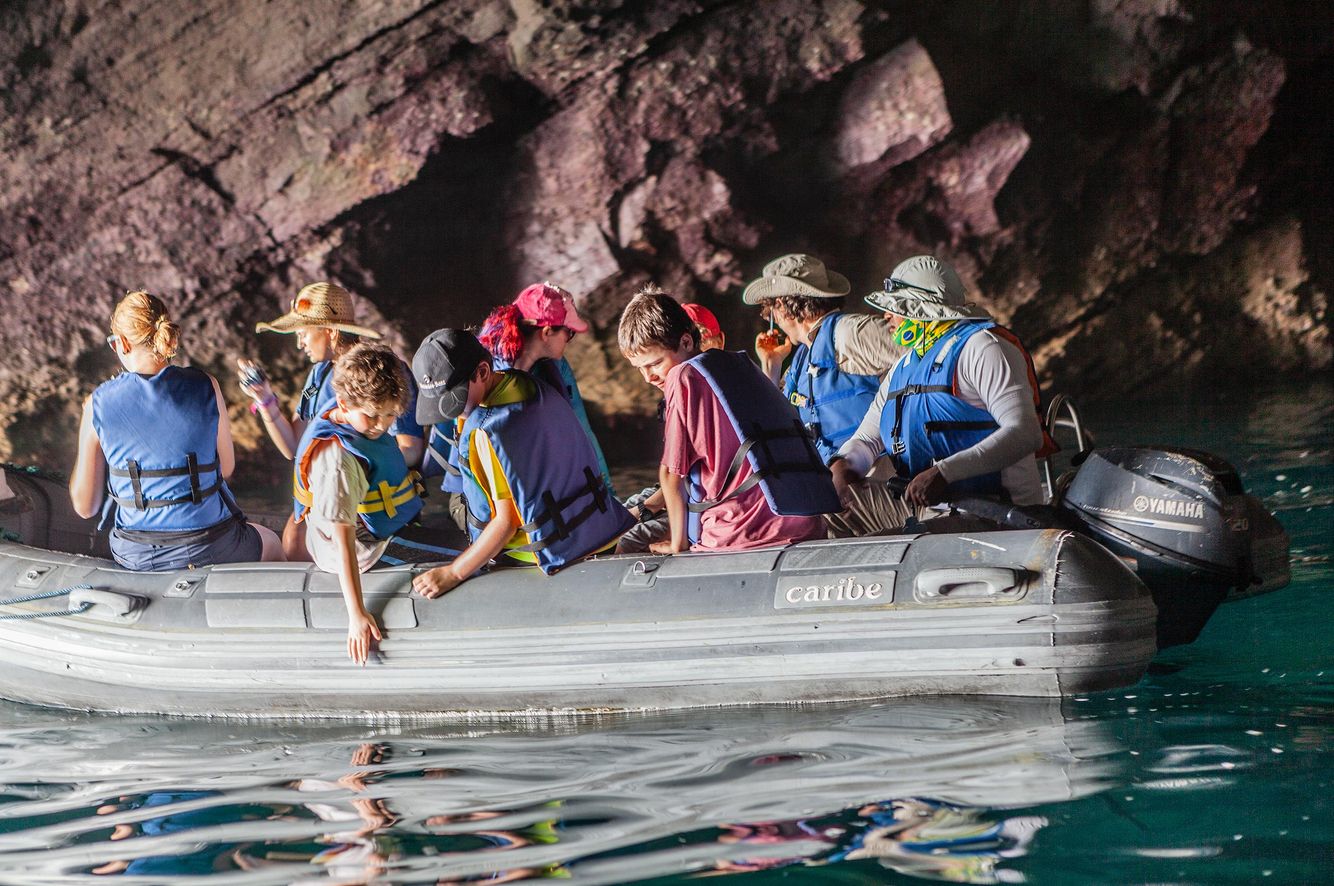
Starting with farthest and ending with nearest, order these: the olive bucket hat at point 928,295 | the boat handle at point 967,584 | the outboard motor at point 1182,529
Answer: the olive bucket hat at point 928,295 → the outboard motor at point 1182,529 → the boat handle at point 967,584

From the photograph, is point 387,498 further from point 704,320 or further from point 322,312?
point 704,320

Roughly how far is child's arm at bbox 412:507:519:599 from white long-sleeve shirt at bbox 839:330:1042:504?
123 cm

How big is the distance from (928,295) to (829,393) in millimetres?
838

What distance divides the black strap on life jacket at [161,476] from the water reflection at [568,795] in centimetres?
75

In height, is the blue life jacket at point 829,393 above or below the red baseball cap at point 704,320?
below

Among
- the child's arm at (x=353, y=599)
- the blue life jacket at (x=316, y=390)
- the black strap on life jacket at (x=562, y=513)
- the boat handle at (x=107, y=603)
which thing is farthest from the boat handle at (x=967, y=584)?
the boat handle at (x=107, y=603)

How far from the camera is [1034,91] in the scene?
410 inches

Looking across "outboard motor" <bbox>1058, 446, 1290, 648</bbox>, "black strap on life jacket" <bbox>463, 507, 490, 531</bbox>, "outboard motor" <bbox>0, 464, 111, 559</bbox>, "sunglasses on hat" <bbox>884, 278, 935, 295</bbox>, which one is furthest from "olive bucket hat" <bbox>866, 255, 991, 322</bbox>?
"outboard motor" <bbox>0, 464, 111, 559</bbox>

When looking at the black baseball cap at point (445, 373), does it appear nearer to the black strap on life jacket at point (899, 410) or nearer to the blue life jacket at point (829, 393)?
the black strap on life jacket at point (899, 410)

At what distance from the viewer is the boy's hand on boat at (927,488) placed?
3734 mm

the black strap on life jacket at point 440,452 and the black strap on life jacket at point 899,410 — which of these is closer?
the black strap on life jacket at point 899,410

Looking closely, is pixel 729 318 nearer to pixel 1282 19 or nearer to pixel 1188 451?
pixel 1282 19

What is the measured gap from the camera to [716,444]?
3.67 metres

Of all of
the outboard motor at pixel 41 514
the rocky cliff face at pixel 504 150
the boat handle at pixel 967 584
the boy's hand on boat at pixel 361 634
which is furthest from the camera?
the rocky cliff face at pixel 504 150
